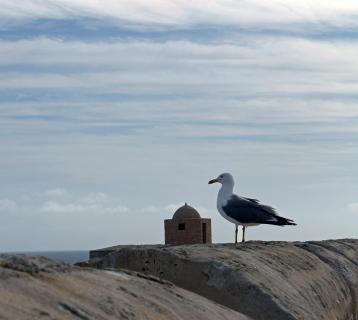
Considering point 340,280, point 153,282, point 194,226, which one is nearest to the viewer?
point 153,282

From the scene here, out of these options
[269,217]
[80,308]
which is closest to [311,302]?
[80,308]

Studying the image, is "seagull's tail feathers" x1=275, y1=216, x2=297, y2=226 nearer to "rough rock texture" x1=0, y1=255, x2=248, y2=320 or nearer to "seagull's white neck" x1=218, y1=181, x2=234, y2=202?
"seagull's white neck" x1=218, y1=181, x2=234, y2=202

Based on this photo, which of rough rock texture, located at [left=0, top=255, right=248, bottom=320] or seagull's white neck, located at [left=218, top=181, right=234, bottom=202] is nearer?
rough rock texture, located at [left=0, top=255, right=248, bottom=320]

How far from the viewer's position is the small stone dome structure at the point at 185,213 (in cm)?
2258

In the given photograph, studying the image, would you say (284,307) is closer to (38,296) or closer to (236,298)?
(236,298)

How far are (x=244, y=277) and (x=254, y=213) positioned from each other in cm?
553

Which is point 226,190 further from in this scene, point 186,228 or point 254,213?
point 186,228

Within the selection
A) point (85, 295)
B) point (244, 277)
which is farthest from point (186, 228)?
point (85, 295)

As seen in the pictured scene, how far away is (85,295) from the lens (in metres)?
3.70

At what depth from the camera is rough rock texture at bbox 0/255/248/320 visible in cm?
330

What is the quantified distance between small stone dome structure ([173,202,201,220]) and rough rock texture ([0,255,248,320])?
17.8m

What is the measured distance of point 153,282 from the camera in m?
4.62

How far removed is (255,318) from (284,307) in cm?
21

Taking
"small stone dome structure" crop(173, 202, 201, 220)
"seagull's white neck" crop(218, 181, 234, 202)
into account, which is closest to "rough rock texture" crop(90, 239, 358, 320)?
"seagull's white neck" crop(218, 181, 234, 202)
